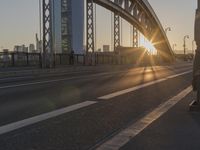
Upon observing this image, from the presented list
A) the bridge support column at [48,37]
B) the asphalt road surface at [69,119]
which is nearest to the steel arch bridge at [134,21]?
the bridge support column at [48,37]

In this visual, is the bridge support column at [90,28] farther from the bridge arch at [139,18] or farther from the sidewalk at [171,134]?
the sidewalk at [171,134]

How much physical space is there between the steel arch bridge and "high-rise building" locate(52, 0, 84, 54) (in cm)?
444

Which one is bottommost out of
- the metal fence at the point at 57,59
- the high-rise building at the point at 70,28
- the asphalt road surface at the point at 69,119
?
the asphalt road surface at the point at 69,119

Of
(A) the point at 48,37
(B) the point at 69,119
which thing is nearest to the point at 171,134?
(B) the point at 69,119

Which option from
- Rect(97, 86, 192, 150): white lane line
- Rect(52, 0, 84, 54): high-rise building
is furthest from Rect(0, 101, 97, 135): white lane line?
Rect(52, 0, 84, 54): high-rise building

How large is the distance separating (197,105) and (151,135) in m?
3.10

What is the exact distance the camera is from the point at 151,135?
753cm

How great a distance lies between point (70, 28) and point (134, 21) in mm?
10176

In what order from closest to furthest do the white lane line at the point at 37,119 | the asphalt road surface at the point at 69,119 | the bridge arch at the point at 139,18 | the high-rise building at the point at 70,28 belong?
the asphalt road surface at the point at 69,119 → the white lane line at the point at 37,119 → the bridge arch at the point at 139,18 → the high-rise building at the point at 70,28

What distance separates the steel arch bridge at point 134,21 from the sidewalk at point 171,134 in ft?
97.9

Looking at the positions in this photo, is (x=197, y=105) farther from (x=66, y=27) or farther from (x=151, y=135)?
(x=66, y=27)

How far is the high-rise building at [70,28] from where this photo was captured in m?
61.2

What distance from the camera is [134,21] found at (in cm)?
7038

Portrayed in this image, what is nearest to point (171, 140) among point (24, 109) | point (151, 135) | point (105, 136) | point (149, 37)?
point (151, 135)
